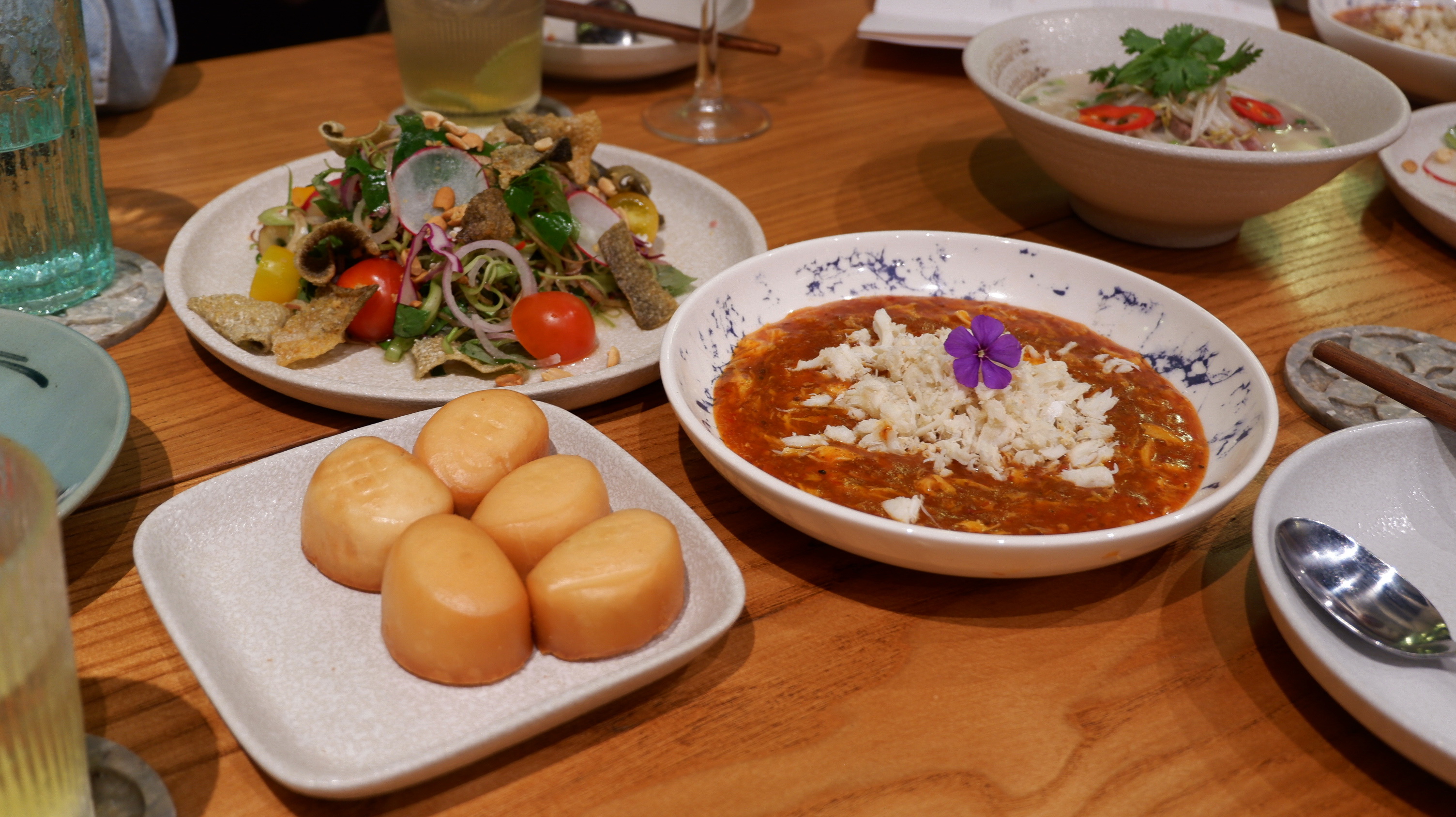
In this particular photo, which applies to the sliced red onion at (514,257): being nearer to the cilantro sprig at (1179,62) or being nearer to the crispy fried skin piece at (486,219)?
the crispy fried skin piece at (486,219)

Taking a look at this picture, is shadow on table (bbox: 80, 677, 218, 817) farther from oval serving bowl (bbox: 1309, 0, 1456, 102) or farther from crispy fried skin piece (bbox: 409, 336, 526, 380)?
oval serving bowl (bbox: 1309, 0, 1456, 102)

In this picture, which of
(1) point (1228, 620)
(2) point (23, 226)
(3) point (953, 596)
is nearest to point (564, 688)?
(3) point (953, 596)

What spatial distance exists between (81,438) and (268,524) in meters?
0.23

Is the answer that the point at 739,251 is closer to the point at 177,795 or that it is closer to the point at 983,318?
the point at 983,318

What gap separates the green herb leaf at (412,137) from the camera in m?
1.65

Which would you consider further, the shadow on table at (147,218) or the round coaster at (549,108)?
the round coaster at (549,108)

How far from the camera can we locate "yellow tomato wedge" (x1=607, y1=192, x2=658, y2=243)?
1.81m

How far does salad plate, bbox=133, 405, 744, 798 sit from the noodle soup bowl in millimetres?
1095

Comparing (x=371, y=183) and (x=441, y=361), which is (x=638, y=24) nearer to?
(x=371, y=183)

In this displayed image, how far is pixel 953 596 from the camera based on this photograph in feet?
3.87

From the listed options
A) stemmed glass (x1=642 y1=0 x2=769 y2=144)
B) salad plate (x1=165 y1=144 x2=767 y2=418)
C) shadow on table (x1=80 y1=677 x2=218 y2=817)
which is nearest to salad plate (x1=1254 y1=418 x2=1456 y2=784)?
salad plate (x1=165 y1=144 x2=767 y2=418)

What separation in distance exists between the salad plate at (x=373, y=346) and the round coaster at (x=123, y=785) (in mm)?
531

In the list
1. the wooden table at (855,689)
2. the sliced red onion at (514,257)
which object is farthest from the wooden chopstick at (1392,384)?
the sliced red onion at (514,257)

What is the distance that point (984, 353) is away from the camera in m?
1.31
